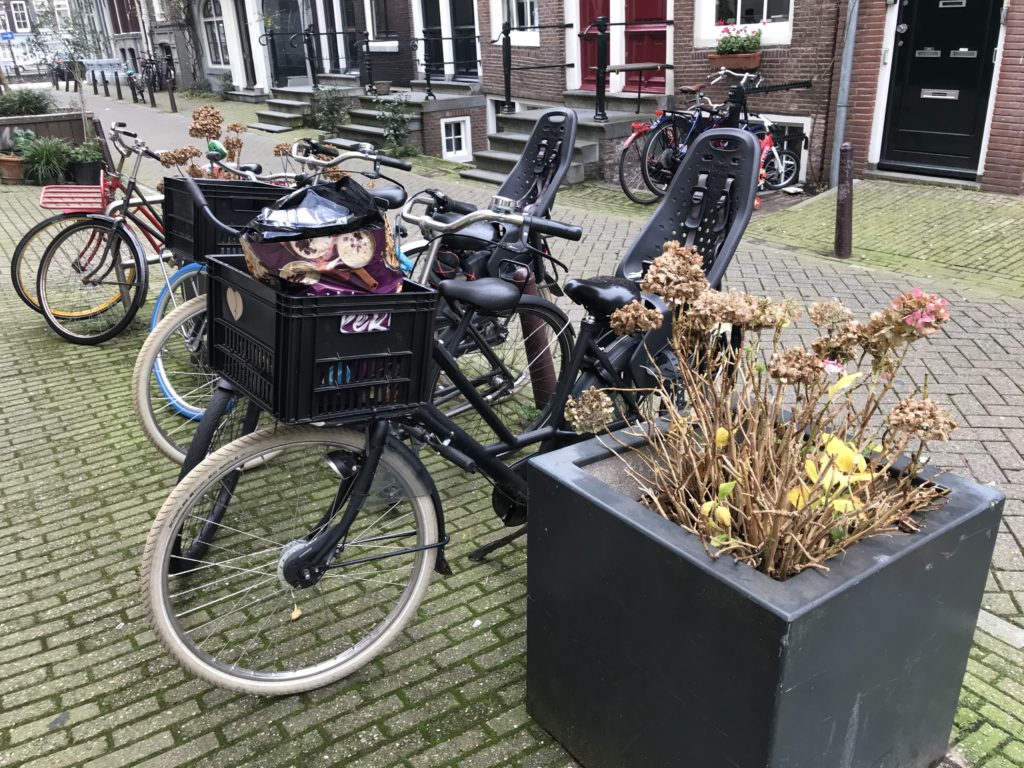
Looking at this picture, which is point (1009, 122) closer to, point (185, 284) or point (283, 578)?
point (185, 284)

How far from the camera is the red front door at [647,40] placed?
11.9 metres

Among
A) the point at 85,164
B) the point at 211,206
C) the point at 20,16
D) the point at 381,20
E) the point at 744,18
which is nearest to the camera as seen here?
the point at 211,206

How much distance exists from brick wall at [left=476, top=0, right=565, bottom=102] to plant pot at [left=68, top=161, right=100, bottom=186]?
6.69 metres

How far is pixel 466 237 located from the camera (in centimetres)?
391

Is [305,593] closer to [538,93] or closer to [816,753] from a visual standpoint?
[816,753]

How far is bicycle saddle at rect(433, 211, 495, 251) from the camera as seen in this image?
3.90 metres

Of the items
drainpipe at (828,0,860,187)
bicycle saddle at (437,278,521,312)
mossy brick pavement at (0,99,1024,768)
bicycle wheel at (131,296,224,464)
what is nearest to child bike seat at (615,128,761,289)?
bicycle saddle at (437,278,521,312)

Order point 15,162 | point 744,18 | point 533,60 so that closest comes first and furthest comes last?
point 744,18 → point 15,162 → point 533,60

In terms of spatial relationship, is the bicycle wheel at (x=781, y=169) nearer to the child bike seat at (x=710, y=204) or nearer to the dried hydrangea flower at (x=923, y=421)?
the child bike seat at (x=710, y=204)

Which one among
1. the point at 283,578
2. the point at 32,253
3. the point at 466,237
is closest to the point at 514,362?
the point at 466,237

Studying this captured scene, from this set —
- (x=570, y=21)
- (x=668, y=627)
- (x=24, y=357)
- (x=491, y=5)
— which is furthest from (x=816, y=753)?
(x=491, y=5)

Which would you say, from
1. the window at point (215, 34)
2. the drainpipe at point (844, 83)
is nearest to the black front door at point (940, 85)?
the drainpipe at point (844, 83)

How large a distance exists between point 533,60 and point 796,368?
13.2 m

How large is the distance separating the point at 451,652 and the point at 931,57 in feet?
29.8
